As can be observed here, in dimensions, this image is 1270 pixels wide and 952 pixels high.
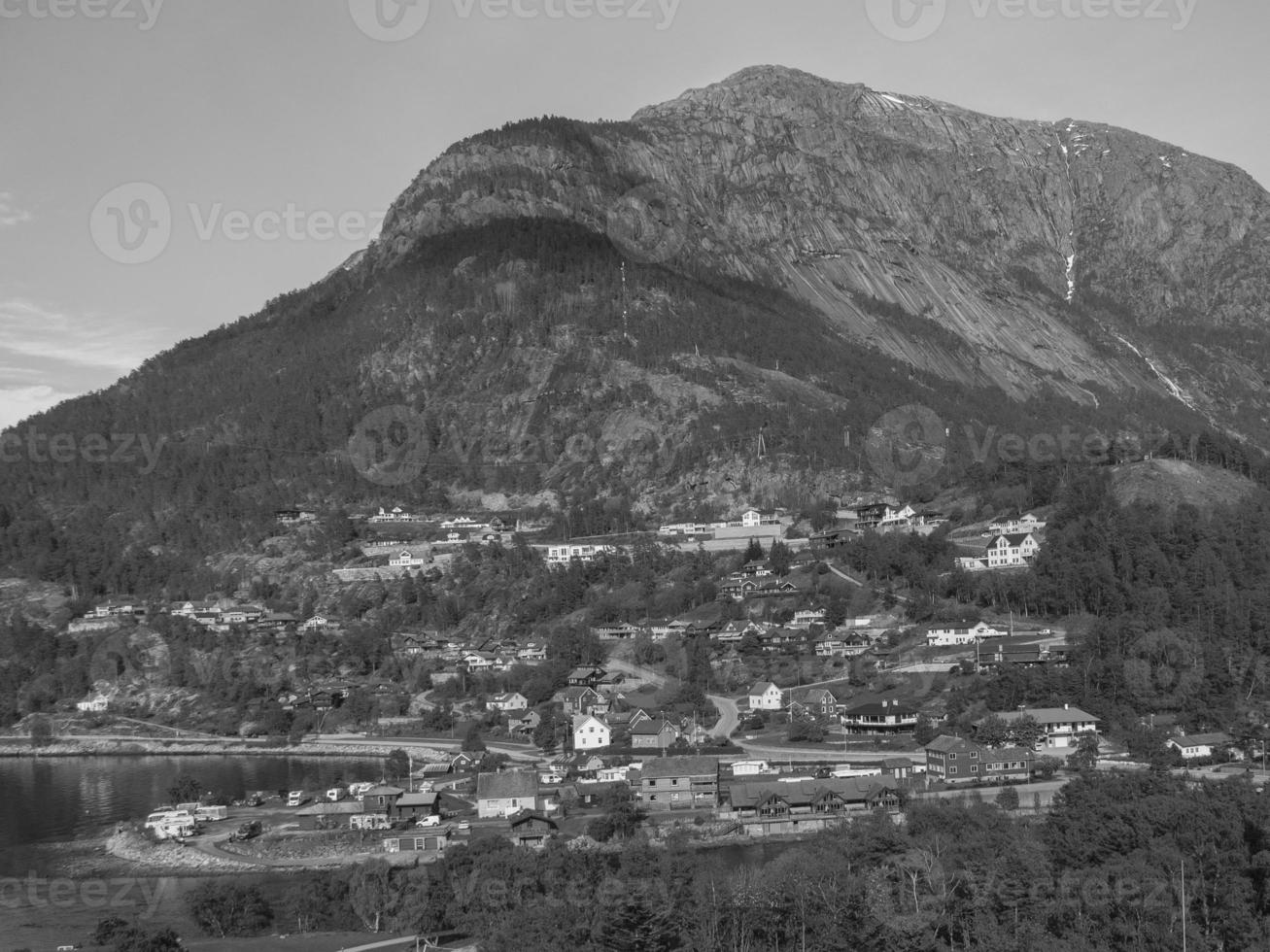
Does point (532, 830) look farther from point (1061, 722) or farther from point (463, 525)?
point (463, 525)

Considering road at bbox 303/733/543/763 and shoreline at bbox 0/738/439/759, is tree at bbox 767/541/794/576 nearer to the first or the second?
road at bbox 303/733/543/763

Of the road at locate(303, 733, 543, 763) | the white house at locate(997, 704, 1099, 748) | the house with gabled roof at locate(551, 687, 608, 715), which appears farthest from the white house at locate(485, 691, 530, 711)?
the white house at locate(997, 704, 1099, 748)

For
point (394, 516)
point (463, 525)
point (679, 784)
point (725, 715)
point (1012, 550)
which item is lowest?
point (679, 784)

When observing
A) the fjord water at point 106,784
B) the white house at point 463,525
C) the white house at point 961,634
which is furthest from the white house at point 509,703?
the white house at point 463,525

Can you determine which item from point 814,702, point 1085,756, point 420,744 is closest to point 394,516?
point 420,744

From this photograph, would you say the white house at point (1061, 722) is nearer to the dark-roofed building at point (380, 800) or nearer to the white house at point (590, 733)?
the white house at point (590, 733)

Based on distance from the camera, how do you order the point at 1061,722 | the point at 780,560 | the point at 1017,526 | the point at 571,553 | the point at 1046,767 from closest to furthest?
the point at 1046,767, the point at 1061,722, the point at 1017,526, the point at 780,560, the point at 571,553

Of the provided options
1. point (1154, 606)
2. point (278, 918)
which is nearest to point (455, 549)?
point (1154, 606)
